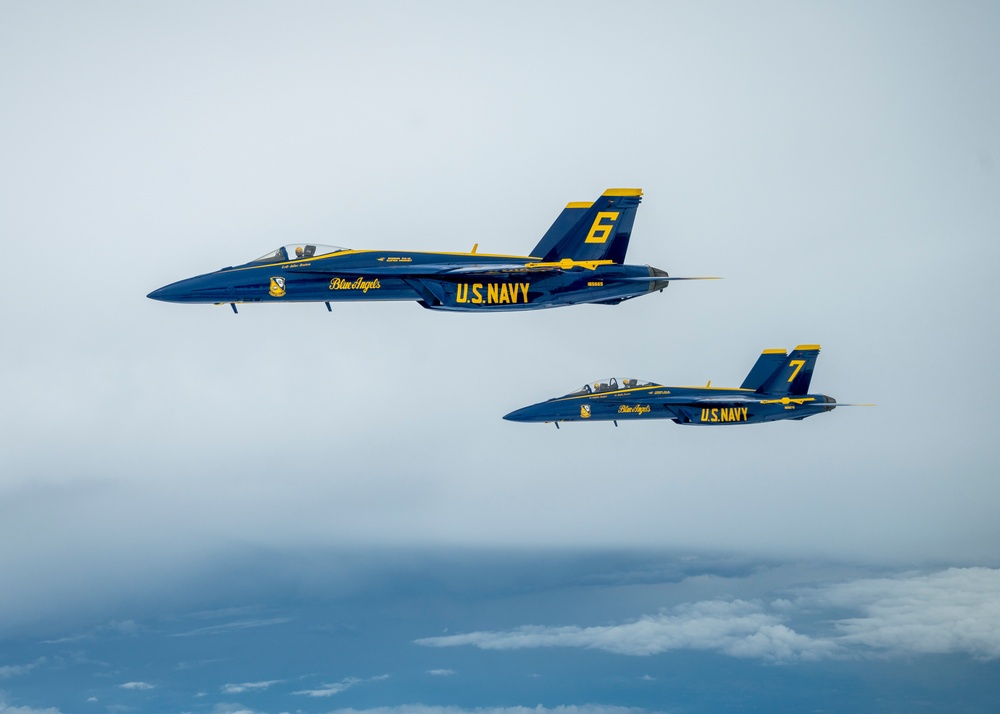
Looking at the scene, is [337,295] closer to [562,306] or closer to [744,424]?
[562,306]

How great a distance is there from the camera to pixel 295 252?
7269cm

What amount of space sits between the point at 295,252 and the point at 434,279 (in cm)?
759

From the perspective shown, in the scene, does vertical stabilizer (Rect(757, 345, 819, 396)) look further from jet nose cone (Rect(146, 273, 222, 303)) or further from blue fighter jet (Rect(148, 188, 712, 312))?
jet nose cone (Rect(146, 273, 222, 303))

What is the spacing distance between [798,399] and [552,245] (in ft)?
90.2

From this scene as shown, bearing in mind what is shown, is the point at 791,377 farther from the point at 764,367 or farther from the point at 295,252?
the point at 295,252

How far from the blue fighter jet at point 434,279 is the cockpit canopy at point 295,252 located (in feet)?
0.17

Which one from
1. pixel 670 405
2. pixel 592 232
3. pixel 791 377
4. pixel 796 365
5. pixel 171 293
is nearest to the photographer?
pixel 171 293

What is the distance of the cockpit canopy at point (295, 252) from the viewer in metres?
72.4

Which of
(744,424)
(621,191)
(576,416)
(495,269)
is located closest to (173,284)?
(495,269)

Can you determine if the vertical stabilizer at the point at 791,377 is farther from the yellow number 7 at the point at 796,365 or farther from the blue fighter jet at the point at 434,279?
the blue fighter jet at the point at 434,279

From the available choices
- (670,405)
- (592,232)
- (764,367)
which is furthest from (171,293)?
(764,367)

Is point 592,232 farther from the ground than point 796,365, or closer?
farther from the ground

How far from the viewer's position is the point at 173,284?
7062 centimetres

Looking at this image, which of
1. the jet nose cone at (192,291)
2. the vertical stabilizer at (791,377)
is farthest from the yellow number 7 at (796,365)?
the jet nose cone at (192,291)
